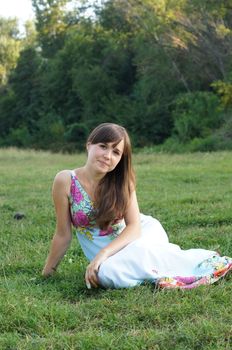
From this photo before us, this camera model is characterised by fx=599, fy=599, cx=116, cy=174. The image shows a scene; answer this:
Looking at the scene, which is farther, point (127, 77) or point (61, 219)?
point (127, 77)

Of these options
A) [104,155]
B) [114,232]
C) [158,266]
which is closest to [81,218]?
[114,232]

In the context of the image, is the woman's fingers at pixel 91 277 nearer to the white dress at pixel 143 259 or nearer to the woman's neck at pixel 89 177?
the white dress at pixel 143 259

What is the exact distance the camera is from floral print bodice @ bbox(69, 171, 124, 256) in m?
4.23

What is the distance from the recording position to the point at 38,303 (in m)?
3.54

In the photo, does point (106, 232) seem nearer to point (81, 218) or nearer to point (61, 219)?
point (81, 218)

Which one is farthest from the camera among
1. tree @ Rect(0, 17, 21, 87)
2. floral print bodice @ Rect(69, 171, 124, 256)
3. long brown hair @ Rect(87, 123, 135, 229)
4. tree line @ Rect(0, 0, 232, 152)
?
tree @ Rect(0, 17, 21, 87)

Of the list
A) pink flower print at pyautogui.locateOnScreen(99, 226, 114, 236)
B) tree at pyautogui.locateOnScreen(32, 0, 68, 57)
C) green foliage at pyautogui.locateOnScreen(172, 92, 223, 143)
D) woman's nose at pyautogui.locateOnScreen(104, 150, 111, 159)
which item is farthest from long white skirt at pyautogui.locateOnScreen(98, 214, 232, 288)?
tree at pyautogui.locateOnScreen(32, 0, 68, 57)

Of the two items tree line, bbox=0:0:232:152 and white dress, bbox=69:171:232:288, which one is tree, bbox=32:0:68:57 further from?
white dress, bbox=69:171:232:288

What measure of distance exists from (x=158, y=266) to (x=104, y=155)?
0.83 meters

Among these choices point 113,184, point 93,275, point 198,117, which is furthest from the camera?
point 198,117

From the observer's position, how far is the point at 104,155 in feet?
13.4

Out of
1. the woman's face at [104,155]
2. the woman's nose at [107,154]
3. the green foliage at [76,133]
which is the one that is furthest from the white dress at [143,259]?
the green foliage at [76,133]

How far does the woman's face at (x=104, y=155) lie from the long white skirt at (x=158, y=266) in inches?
21.8

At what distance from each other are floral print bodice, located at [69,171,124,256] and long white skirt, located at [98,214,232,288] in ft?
0.79
